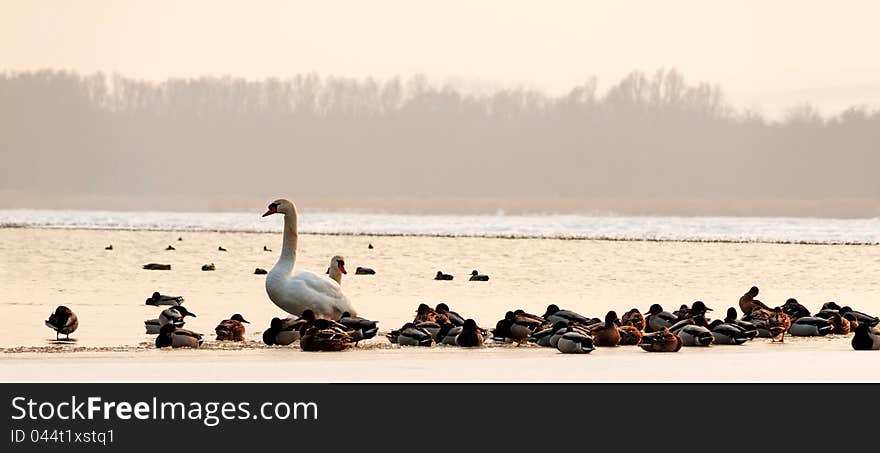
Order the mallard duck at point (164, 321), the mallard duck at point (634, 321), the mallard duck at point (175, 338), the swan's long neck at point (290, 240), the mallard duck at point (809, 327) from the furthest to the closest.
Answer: the swan's long neck at point (290, 240)
the mallard duck at point (809, 327)
the mallard duck at point (634, 321)
the mallard duck at point (164, 321)
the mallard duck at point (175, 338)

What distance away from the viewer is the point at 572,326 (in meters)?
16.4

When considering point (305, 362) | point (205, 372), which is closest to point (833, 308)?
point (305, 362)

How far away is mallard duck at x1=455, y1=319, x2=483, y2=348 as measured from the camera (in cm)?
1645

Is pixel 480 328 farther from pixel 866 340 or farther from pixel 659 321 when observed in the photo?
pixel 866 340

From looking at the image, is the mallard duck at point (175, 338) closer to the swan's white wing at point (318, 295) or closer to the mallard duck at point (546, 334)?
the swan's white wing at point (318, 295)

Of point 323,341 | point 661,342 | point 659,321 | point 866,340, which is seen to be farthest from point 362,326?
point 866,340

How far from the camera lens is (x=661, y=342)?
16.1 m

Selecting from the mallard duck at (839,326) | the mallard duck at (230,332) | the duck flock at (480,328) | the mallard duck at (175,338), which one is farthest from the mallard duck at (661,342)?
the mallard duck at (175,338)

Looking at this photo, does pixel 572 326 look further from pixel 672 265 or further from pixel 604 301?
pixel 672 265

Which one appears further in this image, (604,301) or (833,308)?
(604,301)

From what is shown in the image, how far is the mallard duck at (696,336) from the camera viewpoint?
16672mm

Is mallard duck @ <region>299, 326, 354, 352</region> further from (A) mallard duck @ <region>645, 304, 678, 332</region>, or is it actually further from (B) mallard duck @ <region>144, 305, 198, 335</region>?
(A) mallard duck @ <region>645, 304, 678, 332</region>

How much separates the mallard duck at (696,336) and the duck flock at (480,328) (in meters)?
0.01
